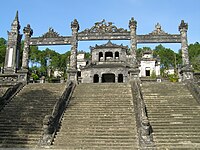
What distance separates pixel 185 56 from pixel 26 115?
13153 mm

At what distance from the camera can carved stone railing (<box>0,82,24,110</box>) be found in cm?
1243

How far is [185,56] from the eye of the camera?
1812 centimetres

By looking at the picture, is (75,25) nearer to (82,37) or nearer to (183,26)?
(82,37)

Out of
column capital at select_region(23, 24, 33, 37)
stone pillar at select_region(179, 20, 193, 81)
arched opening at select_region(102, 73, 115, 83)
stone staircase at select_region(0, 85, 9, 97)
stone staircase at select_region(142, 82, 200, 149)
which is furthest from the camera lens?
arched opening at select_region(102, 73, 115, 83)

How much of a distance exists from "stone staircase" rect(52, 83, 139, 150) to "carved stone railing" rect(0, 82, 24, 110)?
12.1 ft

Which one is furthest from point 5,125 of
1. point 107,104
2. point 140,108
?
point 140,108

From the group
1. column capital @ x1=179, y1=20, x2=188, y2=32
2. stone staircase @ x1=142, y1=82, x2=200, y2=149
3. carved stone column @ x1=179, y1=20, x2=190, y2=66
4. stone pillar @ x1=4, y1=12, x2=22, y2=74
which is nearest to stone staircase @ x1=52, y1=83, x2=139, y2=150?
stone staircase @ x1=142, y1=82, x2=200, y2=149

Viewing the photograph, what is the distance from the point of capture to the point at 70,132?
32.0 ft

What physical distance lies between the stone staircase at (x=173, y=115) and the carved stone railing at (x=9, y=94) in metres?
7.95

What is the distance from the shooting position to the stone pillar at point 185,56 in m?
16.3

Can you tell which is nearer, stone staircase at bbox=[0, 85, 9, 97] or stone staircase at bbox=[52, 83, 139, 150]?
stone staircase at bbox=[52, 83, 139, 150]

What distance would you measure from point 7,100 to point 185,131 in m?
9.72

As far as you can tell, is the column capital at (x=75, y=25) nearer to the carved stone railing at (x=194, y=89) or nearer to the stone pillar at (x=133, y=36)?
the stone pillar at (x=133, y=36)

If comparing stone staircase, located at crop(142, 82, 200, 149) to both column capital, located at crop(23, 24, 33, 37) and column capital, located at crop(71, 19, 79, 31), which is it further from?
column capital, located at crop(23, 24, 33, 37)
